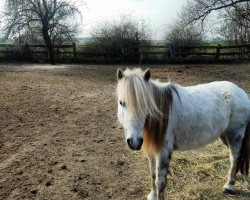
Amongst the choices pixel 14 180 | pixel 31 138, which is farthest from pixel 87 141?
pixel 14 180

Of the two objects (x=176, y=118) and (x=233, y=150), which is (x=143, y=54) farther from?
(x=176, y=118)

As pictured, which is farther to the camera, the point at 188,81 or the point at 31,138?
the point at 188,81

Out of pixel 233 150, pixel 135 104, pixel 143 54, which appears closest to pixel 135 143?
pixel 135 104

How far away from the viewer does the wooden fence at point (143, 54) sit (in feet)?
59.5

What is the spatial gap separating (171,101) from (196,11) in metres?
16.8

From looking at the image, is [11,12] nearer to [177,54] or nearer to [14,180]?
[177,54]

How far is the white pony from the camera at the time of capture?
2936 millimetres

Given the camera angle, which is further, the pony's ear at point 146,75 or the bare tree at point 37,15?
the bare tree at point 37,15

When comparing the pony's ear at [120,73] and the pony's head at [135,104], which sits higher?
the pony's ear at [120,73]

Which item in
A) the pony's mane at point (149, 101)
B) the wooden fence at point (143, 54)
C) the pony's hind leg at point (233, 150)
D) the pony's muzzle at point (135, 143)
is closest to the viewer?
the pony's muzzle at point (135, 143)

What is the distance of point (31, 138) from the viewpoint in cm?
587

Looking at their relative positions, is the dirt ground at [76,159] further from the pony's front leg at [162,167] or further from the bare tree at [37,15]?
the bare tree at [37,15]

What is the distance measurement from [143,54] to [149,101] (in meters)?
16.0

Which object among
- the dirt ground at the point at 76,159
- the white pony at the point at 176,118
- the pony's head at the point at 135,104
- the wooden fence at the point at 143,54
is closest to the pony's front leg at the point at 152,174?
the white pony at the point at 176,118
